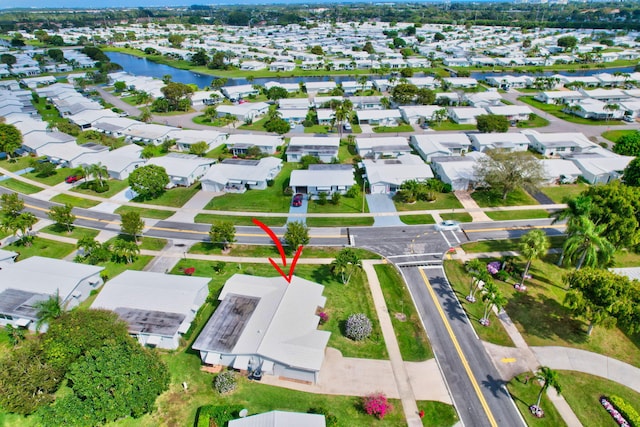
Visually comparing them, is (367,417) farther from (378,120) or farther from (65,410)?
(378,120)

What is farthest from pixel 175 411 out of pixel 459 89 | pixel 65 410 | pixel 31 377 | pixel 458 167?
pixel 459 89

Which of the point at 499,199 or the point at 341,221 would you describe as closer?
the point at 341,221

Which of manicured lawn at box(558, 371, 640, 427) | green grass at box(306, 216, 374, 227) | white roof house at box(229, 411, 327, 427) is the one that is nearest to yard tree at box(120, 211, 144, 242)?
green grass at box(306, 216, 374, 227)

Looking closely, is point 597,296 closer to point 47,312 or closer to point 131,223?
point 47,312

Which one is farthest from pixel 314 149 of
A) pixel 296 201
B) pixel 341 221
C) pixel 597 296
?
pixel 597 296

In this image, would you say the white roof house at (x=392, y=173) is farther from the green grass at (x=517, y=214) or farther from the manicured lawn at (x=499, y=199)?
the green grass at (x=517, y=214)

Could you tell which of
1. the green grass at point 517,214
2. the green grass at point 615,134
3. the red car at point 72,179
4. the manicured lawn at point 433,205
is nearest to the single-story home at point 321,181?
the manicured lawn at point 433,205
